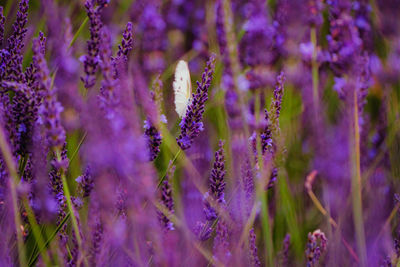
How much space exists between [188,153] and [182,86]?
224 millimetres

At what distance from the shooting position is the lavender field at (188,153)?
2.52 ft

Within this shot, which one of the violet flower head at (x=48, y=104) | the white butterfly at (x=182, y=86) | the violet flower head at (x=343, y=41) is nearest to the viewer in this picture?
the violet flower head at (x=48, y=104)

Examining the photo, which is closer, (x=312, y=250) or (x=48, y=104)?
(x=48, y=104)

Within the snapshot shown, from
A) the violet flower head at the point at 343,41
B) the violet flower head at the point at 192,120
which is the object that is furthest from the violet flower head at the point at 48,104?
the violet flower head at the point at 343,41

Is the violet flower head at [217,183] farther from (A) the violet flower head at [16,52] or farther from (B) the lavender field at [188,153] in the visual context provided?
(A) the violet flower head at [16,52]

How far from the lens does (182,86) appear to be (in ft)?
4.58

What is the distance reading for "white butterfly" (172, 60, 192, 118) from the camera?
1377 mm

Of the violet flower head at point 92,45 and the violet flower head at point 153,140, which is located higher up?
the violet flower head at point 92,45

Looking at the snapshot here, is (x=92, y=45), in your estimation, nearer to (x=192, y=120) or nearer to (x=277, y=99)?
(x=192, y=120)

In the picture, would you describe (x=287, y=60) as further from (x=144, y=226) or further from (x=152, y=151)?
(x=144, y=226)

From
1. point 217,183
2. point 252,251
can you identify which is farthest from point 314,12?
point 252,251

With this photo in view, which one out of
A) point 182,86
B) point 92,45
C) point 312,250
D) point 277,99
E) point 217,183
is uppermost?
point 92,45

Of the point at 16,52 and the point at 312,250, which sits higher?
the point at 16,52

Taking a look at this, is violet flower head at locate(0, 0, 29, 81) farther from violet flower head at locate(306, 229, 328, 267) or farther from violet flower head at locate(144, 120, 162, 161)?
violet flower head at locate(306, 229, 328, 267)
